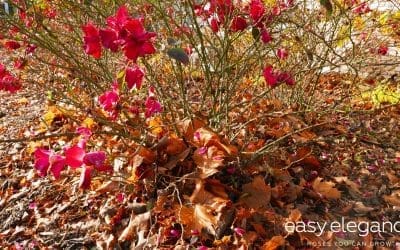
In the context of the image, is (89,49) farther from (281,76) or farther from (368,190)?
(368,190)

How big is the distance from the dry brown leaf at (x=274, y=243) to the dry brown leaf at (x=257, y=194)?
0.22 meters

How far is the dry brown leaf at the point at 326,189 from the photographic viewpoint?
2.52 m

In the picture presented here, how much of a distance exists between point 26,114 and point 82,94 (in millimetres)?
556

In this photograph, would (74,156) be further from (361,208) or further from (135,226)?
(361,208)

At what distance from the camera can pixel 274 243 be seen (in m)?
2.09

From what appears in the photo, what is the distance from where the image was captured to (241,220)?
2.22m

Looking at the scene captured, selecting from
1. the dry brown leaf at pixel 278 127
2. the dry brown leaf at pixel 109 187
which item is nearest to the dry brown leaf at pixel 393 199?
the dry brown leaf at pixel 278 127

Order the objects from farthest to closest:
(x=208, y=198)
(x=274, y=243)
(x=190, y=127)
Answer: (x=190, y=127) < (x=208, y=198) < (x=274, y=243)

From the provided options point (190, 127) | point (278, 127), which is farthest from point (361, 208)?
Result: point (190, 127)

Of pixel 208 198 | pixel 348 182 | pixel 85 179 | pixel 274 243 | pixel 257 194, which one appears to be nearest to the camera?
pixel 85 179

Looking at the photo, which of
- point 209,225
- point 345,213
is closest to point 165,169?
point 209,225

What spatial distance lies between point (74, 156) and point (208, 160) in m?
0.84

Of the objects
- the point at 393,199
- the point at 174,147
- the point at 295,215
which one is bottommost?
the point at 295,215

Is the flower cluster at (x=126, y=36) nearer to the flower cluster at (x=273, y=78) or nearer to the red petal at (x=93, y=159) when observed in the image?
the red petal at (x=93, y=159)
